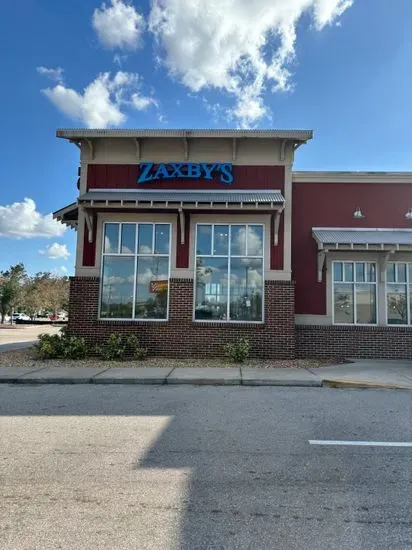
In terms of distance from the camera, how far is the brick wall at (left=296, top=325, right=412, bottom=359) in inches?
544

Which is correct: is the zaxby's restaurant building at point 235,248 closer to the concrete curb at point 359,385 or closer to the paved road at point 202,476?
the concrete curb at point 359,385

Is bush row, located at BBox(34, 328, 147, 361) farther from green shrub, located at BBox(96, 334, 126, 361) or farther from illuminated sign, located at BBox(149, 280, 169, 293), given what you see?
illuminated sign, located at BBox(149, 280, 169, 293)

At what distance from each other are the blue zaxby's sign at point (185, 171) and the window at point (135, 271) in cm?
156

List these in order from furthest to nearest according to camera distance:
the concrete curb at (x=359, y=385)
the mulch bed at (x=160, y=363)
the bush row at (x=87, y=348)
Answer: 1. the bush row at (x=87, y=348)
2. the mulch bed at (x=160, y=363)
3. the concrete curb at (x=359, y=385)

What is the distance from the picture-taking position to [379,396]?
345 inches

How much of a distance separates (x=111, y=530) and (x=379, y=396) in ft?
22.4

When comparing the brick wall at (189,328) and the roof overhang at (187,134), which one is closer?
the brick wall at (189,328)

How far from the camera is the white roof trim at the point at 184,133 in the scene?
44.3 feet

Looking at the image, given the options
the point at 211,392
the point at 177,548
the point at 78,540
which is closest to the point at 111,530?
the point at 78,540

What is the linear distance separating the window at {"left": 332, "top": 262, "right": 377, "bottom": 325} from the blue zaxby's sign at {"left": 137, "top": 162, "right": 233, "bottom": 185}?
16.1ft

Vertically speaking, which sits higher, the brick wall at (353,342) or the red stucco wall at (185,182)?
the red stucco wall at (185,182)

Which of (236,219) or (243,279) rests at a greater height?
(236,219)

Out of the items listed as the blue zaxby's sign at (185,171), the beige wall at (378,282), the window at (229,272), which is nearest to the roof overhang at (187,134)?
the blue zaxby's sign at (185,171)

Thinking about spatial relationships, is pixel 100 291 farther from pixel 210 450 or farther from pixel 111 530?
pixel 111 530
